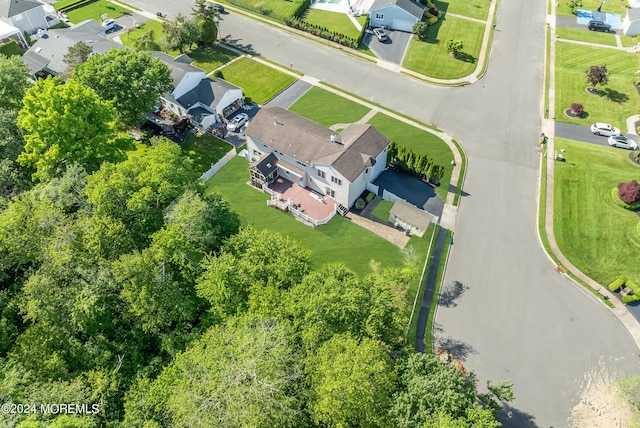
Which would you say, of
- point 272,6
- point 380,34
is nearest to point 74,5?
point 272,6

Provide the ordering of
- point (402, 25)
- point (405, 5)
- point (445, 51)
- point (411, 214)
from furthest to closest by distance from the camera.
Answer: point (402, 25) → point (405, 5) → point (445, 51) → point (411, 214)

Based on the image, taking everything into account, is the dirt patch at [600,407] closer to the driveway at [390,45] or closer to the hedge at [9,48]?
the driveway at [390,45]

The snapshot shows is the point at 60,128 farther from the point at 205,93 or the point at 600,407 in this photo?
the point at 600,407

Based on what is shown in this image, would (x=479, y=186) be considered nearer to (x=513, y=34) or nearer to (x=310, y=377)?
(x=310, y=377)

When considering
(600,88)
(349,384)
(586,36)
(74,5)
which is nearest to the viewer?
(349,384)

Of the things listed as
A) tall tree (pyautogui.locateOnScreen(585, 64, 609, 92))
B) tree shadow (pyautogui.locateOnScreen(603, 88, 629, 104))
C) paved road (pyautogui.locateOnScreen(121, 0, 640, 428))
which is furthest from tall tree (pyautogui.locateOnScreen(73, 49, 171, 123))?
tree shadow (pyautogui.locateOnScreen(603, 88, 629, 104))

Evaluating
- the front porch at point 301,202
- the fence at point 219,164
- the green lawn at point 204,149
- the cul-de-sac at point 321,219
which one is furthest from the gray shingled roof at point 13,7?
the front porch at point 301,202
